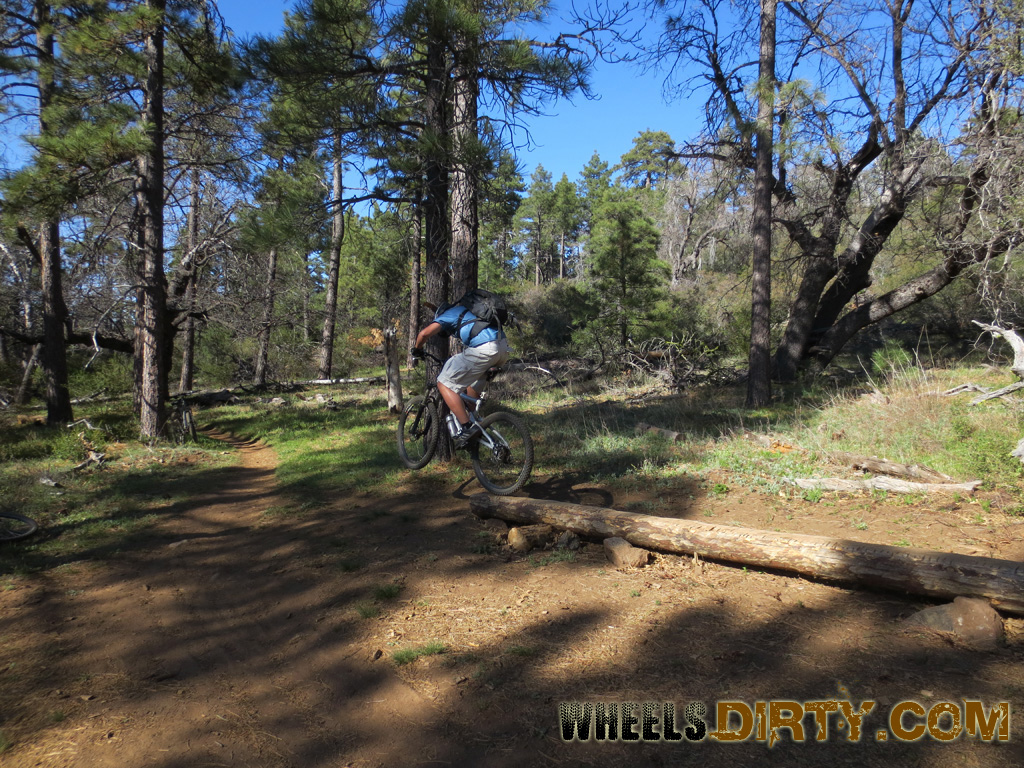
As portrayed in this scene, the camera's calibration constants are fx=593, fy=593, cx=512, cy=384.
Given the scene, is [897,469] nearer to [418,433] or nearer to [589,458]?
[589,458]

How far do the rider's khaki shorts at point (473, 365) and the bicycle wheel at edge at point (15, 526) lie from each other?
164 inches

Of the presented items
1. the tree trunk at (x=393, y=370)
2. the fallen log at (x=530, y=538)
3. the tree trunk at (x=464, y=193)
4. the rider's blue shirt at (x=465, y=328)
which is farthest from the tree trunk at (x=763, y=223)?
the tree trunk at (x=393, y=370)

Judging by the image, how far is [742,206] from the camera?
13562 millimetres

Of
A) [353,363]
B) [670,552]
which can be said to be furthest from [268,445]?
[353,363]

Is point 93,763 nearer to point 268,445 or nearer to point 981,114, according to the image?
point 268,445

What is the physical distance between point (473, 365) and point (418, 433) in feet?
4.90

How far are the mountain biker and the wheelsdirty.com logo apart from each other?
3.39 metres

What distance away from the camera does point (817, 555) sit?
3646 millimetres

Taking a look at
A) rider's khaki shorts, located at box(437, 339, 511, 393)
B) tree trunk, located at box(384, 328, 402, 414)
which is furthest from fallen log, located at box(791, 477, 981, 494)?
tree trunk, located at box(384, 328, 402, 414)

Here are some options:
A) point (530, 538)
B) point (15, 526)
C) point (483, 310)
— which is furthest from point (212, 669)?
point (15, 526)

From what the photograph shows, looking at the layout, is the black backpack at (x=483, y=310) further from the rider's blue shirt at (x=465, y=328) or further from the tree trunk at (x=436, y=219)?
the tree trunk at (x=436, y=219)

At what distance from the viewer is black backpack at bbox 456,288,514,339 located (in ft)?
18.9

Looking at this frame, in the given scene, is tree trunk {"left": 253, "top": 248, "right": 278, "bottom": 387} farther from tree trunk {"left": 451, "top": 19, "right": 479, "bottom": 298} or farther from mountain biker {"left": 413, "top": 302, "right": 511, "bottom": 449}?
mountain biker {"left": 413, "top": 302, "right": 511, "bottom": 449}

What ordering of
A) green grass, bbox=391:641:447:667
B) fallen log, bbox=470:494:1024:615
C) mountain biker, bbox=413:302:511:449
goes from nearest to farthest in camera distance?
fallen log, bbox=470:494:1024:615
green grass, bbox=391:641:447:667
mountain biker, bbox=413:302:511:449
